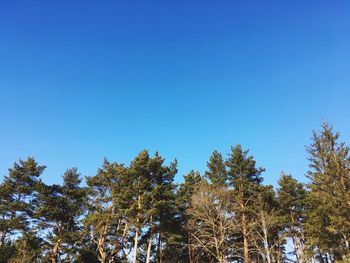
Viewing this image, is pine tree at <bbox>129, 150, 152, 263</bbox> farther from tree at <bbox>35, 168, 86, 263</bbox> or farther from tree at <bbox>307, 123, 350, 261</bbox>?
tree at <bbox>307, 123, 350, 261</bbox>

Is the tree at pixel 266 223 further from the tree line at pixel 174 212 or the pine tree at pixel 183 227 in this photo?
the pine tree at pixel 183 227

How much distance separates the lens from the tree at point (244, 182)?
2827cm

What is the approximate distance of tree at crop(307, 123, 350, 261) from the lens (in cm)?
1964

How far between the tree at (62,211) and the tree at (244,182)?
58.5 ft

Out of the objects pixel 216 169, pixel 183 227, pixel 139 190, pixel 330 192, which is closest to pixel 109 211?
pixel 139 190

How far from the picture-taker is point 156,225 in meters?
26.3

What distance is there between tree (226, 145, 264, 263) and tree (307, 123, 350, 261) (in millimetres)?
6519

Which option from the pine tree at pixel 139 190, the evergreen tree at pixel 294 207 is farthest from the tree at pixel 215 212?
the evergreen tree at pixel 294 207

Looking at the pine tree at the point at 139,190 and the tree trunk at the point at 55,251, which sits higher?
the pine tree at the point at 139,190

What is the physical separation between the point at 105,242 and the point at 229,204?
14.1m

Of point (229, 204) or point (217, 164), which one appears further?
point (217, 164)

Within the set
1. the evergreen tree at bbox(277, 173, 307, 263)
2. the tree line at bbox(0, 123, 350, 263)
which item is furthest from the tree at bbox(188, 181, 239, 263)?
the evergreen tree at bbox(277, 173, 307, 263)

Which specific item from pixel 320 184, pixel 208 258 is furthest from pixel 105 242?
pixel 320 184

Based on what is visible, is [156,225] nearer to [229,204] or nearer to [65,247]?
[229,204]
